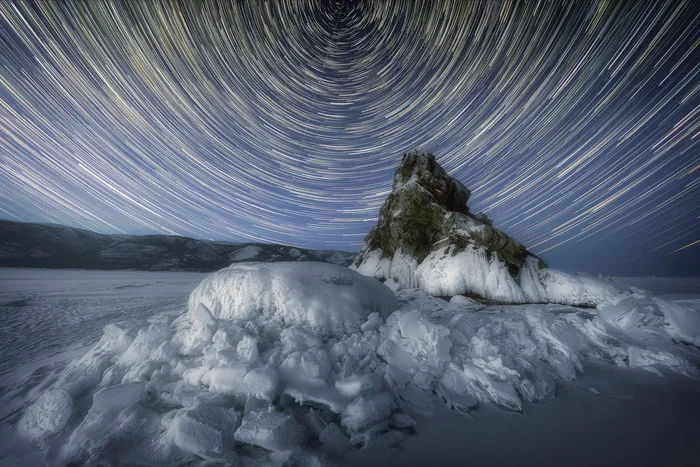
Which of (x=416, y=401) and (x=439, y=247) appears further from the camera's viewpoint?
(x=439, y=247)

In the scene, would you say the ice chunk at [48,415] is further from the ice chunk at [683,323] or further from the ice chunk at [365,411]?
the ice chunk at [683,323]

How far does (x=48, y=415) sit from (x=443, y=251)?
490 inches

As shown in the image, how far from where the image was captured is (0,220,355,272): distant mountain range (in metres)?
49.4

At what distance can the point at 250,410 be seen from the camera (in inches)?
96.4

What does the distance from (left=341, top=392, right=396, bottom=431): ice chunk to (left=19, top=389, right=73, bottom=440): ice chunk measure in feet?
10.0

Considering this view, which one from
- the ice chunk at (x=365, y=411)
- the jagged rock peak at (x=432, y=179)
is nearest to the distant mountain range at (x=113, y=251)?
the jagged rock peak at (x=432, y=179)

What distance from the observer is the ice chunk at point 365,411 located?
8.11 ft

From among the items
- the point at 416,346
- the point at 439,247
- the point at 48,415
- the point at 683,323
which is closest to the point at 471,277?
the point at 439,247

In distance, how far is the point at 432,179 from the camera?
15516 millimetres

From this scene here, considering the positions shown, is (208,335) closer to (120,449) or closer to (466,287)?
(120,449)

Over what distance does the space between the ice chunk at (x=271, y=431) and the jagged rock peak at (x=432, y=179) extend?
46.9 feet

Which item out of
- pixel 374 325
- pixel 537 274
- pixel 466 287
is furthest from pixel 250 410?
pixel 537 274

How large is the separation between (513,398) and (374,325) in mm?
2255

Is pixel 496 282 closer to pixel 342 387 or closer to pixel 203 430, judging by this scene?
pixel 342 387
